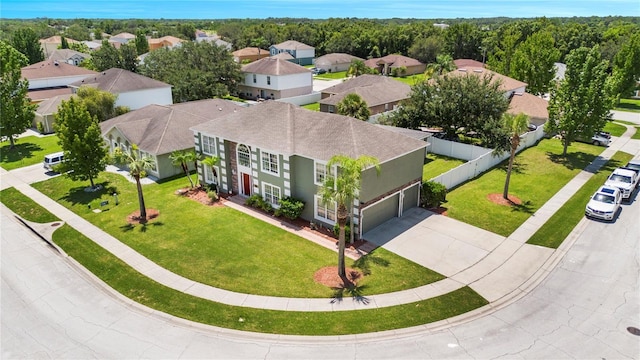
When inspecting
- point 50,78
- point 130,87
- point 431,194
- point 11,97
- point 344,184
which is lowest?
point 431,194

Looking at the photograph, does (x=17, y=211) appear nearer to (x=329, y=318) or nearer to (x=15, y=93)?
(x=15, y=93)

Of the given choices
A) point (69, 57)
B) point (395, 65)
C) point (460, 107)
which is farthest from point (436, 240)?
point (69, 57)

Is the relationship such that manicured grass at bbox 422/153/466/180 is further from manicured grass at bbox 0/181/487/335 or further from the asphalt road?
manicured grass at bbox 0/181/487/335

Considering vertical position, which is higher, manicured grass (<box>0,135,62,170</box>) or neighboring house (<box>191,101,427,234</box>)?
neighboring house (<box>191,101,427,234</box>)

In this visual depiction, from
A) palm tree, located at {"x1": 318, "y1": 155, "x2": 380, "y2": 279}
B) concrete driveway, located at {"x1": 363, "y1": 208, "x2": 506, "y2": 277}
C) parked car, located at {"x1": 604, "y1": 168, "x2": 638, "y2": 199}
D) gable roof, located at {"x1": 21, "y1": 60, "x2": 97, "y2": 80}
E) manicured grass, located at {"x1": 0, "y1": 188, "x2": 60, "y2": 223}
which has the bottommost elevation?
manicured grass, located at {"x1": 0, "y1": 188, "x2": 60, "y2": 223}

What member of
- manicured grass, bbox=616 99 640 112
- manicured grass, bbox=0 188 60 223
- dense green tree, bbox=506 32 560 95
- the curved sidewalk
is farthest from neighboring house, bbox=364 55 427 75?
manicured grass, bbox=0 188 60 223

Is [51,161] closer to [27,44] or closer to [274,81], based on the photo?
[274,81]

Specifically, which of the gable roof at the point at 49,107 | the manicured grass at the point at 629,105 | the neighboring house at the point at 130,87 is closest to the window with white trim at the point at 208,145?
the neighboring house at the point at 130,87
